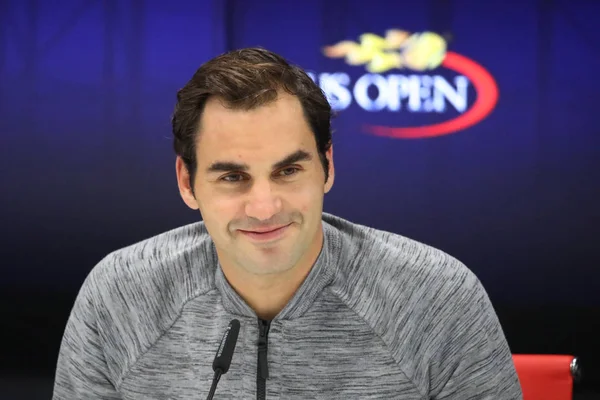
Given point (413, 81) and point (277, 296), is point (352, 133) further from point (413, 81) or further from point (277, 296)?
point (277, 296)

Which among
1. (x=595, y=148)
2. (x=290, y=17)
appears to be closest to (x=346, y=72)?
(x=290, y=17)

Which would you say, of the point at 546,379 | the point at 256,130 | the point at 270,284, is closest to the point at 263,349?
the point at 270,284

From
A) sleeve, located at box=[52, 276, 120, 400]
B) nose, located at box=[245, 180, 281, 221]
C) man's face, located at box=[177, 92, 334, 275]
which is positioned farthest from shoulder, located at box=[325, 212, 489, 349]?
sleeve, located at box=[52, 276, 120, 400]

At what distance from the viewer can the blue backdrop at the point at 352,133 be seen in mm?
4812

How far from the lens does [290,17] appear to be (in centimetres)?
488

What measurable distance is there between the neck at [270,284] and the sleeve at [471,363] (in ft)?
1.06

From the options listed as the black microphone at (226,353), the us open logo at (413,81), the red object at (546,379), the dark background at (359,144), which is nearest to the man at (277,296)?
the black microphone at (226,353)

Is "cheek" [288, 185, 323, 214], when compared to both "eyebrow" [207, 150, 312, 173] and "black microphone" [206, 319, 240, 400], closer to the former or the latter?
"eyebrow" [207, 150, 312, 173]

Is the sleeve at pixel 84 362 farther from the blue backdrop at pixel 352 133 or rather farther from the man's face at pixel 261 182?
the blue backdrop at pixel 352 133

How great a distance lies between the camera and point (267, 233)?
176 cm

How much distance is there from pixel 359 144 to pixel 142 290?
3.02m

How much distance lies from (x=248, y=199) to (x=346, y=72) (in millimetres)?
3129

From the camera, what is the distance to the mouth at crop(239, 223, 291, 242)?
1.76 metres

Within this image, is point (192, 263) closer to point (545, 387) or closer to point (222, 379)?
point (222, 379)
